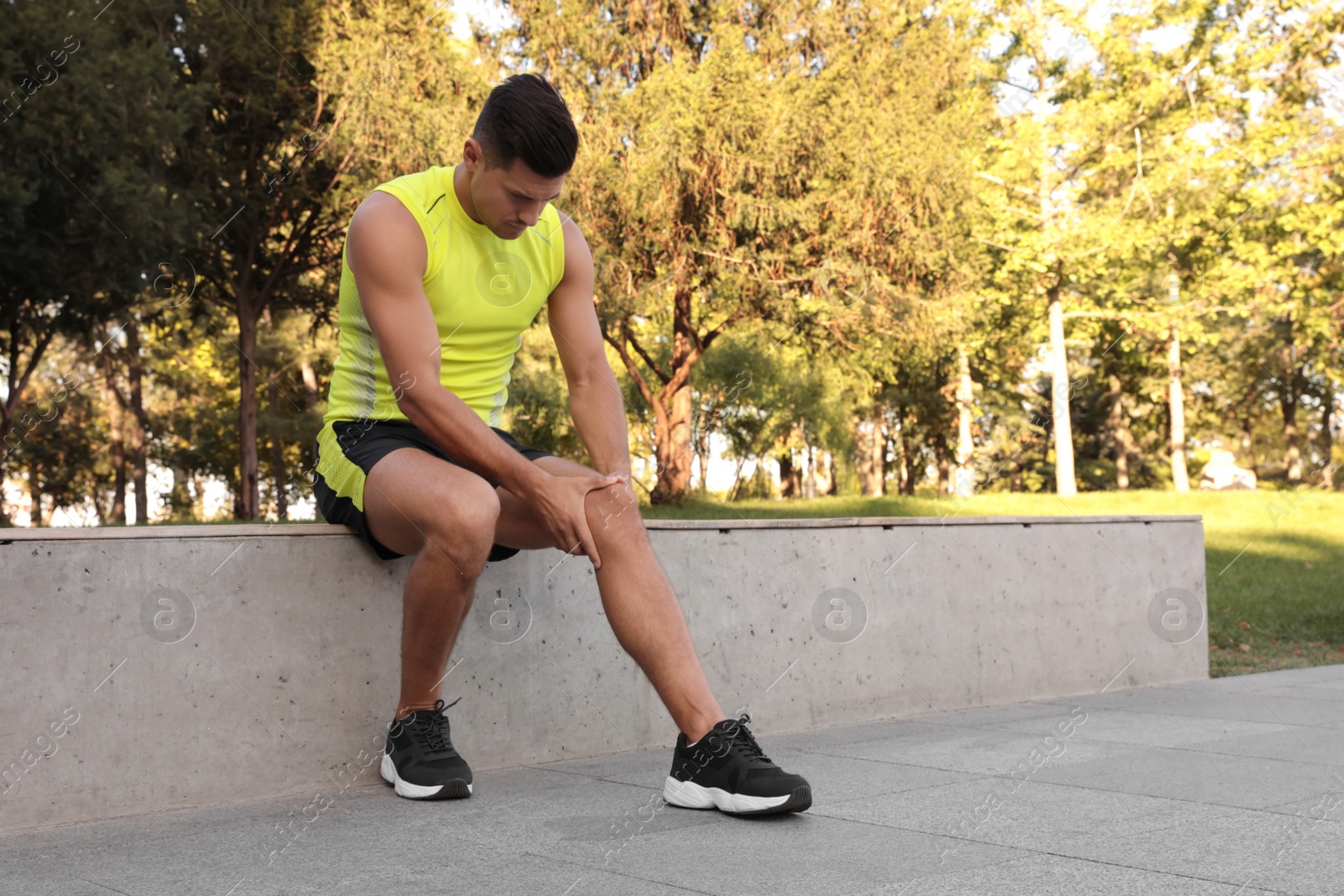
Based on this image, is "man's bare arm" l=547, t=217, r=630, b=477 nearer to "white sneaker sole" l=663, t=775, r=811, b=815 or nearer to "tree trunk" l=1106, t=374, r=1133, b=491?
"white sneaker sole" l=663, t=775, r=811, b=815

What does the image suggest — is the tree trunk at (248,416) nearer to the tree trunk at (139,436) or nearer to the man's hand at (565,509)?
the tree trunk at (139,436)

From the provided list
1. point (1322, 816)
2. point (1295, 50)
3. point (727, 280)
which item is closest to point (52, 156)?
point (727, 280)

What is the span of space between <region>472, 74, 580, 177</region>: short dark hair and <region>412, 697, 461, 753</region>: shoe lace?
1.42 m

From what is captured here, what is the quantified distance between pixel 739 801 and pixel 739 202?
13574 mm

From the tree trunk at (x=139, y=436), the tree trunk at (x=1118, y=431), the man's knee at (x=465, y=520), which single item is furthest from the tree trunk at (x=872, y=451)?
the man's knee at (x=465, y=520)

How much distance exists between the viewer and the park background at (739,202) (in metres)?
13.6

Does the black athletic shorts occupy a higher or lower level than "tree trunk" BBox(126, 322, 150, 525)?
lower

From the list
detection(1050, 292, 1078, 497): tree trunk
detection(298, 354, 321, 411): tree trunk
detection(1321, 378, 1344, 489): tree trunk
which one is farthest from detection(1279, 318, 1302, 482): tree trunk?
detection(298, 354, 321, 411): tree trunk

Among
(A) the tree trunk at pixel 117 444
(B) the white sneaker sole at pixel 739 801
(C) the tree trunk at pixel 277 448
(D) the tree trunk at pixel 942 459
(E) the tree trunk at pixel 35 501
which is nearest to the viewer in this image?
(B) the white sneaker sole at pixel 739 801

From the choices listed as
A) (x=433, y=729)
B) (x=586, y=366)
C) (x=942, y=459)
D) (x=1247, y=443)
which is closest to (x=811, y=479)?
(x=942, y=459)

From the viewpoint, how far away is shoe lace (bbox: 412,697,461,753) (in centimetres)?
330

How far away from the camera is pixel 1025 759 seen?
3.88 m

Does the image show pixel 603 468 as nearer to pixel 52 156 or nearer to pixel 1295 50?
pixel 52 156

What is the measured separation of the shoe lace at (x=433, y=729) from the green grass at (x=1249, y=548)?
4453 mm
